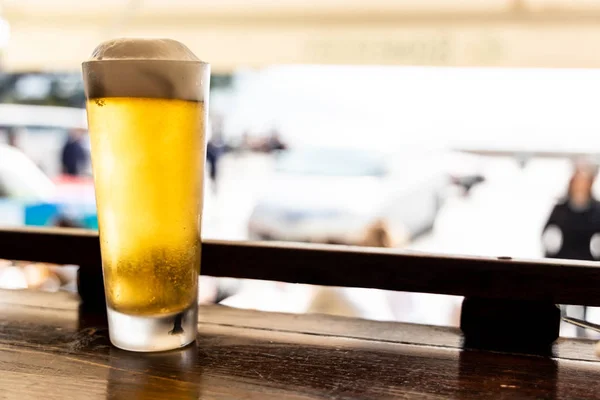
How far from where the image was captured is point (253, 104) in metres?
5.81

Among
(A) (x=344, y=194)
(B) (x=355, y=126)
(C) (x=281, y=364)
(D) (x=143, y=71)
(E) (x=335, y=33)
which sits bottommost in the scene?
(A) (x=344, y=194)

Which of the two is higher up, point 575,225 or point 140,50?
point 140,50

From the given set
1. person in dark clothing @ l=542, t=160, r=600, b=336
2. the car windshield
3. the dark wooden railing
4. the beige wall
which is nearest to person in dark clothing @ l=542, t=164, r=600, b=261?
person in dark clothing @ l=542, t=160, r=600, b=336

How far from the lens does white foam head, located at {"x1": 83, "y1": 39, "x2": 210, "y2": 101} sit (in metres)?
0.68

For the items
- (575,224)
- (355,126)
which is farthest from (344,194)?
(575,224)

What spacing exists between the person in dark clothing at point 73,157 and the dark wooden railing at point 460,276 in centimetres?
455

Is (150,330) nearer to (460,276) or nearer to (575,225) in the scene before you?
(460,276)

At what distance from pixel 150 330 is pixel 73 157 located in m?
4.86

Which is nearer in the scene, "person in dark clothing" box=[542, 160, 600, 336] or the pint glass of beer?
the pint glass of beer

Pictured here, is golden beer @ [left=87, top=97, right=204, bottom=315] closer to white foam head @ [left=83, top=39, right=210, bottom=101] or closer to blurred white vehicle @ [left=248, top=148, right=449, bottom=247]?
white foam head @ [left=83, top=39, right=210, bottom=101]

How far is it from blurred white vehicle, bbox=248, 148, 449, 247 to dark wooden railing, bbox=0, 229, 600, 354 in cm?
321

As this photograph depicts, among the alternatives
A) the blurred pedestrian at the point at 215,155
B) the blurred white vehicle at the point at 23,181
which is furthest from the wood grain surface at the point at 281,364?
the blurred white vehicle at the point at 23,181

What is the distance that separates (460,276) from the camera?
0.81 m

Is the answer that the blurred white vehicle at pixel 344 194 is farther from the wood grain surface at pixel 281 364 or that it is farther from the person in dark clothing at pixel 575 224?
the wood grain surface at pixel 281 364
